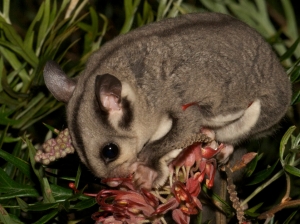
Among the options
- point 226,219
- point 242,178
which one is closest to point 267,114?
point 242,178

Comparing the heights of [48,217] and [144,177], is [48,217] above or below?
below

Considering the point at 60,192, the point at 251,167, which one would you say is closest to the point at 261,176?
the point at 251,167

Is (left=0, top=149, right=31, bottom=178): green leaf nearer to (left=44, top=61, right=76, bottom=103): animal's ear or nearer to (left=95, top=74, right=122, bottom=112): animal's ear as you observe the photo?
(left=44, top=61, right=76, bottom=103): animal's ear

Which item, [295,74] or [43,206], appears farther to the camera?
[295,74]

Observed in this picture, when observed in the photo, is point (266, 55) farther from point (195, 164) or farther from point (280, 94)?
point (195, 164)

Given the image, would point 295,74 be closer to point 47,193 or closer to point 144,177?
point 144,177

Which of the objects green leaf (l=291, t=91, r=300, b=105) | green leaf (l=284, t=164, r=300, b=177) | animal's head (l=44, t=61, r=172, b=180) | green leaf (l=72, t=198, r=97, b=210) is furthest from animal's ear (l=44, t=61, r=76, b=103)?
green leaf (l=291, t=91, r=300, b=105)

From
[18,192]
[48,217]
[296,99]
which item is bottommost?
[18,192]

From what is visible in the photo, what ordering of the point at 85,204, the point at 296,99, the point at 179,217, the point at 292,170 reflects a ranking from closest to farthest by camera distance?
the point at 179,217
the point at 292,170
the point at 85,204
the point at 296,99
